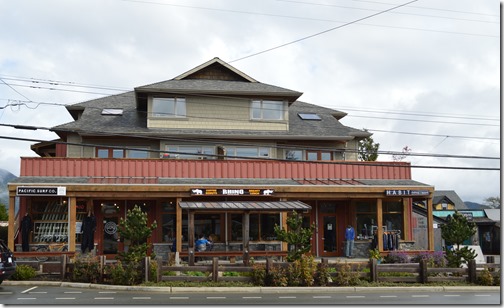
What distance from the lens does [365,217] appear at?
3095 cm

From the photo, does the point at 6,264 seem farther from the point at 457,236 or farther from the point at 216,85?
the point at 216,85

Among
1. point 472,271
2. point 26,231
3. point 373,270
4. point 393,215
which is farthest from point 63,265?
point 393,215

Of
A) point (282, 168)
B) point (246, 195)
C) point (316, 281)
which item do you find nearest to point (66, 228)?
point (246, 195)

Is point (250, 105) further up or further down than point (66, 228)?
further up

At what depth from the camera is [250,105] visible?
33250 mm

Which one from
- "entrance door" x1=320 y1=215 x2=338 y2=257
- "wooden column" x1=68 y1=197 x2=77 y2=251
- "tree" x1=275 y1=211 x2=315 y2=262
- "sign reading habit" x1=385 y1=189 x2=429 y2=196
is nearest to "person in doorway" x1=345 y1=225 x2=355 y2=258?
"entrance door" x1=320 y1=215 x2=338 y2=257

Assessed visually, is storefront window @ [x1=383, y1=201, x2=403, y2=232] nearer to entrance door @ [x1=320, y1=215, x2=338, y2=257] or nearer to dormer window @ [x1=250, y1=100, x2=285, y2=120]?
entrance door @ [x1=320, y1=215, x2=338, y2=257]

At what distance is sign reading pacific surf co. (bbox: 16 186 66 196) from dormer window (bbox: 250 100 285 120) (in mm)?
11705

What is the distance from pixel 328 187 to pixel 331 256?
176 inches

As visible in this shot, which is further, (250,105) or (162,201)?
(250,105)

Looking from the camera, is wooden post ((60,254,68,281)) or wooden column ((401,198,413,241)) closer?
wooden post ((60,254,68,281))

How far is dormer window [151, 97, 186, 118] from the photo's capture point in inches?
1266

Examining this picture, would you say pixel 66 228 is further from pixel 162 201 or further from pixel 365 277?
pixel 365 277

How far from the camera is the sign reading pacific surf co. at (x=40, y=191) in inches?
981
